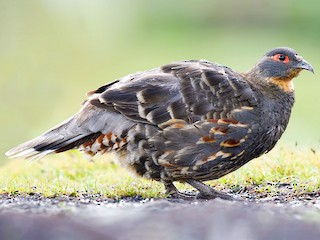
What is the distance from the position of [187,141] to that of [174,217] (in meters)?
2.60

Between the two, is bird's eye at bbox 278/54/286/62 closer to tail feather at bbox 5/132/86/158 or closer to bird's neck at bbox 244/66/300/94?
bird's neck at bbox 244/66/300/94

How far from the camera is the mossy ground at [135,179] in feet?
29.6

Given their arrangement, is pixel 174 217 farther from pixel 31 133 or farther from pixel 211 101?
pixel 31 133

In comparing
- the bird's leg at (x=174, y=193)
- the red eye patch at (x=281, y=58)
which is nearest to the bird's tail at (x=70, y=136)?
the bird's leg at (x=174, y=193)

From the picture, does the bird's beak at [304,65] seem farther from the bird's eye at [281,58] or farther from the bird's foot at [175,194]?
the bird's foot at [175,194]

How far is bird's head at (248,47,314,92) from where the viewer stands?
931cm

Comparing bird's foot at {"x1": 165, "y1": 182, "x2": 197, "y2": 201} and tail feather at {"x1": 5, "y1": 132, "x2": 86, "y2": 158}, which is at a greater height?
tail feather at {"x1": 5, "y1": 132, "x2": 86, "y2": 158}

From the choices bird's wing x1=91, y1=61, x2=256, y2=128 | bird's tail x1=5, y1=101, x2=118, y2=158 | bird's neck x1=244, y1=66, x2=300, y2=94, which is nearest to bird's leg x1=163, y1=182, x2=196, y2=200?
bird's wing x1=91, y1=61, x2=256, y2=128

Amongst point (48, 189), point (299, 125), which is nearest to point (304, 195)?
point (48, 189)

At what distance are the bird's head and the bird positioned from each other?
0.60 ft

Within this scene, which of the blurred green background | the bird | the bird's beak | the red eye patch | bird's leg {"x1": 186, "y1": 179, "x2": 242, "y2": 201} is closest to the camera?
the bird

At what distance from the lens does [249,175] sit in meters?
9.83

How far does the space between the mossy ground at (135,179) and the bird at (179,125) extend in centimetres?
34

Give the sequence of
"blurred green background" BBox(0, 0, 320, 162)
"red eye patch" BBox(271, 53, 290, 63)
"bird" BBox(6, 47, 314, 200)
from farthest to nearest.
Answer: "blurred green background" BBox(0, 0, 320, 162)
"red eye patch" BBox(271, 53, 290, 63)
"bird" BBox(6, 47, 314, 200)
